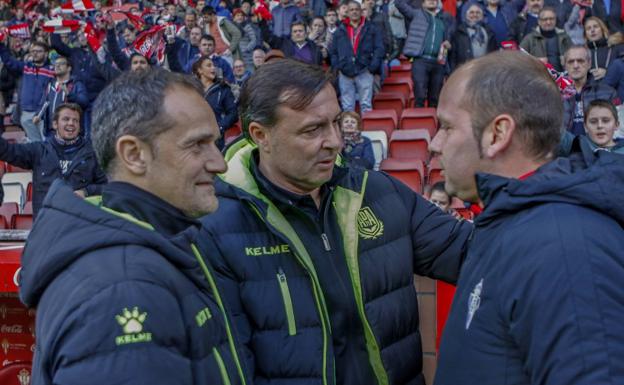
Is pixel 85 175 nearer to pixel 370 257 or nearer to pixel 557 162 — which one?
pixel 370 257

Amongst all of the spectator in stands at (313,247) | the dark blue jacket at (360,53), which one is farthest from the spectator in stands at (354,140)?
the spectator in stands at (313,247)

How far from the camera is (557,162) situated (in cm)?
157

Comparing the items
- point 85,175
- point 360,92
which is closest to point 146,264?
point 85,175

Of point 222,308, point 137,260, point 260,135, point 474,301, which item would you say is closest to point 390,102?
point 260,135

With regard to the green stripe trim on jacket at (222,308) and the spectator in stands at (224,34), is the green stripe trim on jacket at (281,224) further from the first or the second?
the spectator in stands at (224,34)

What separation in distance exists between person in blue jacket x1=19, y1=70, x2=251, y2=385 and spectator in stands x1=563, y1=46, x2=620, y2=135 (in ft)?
21.4

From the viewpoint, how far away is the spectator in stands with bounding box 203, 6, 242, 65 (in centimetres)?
1294

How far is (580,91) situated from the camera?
307 inches

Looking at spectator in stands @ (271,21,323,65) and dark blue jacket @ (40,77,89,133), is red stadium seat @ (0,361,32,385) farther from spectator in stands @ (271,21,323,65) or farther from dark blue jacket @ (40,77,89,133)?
spectator in stands @ (271,21,323,65)

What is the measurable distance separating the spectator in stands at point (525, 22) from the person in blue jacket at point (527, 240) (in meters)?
9.70

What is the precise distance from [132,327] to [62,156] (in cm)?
628

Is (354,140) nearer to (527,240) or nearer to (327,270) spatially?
(327,270)

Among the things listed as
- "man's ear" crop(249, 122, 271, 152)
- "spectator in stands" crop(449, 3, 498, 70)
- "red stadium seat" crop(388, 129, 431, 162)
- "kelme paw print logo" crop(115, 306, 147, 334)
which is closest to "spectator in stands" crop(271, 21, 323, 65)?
"spectator in stands" crop(449, 3, 498, 70)

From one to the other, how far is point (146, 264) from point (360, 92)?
9375 millimetres
